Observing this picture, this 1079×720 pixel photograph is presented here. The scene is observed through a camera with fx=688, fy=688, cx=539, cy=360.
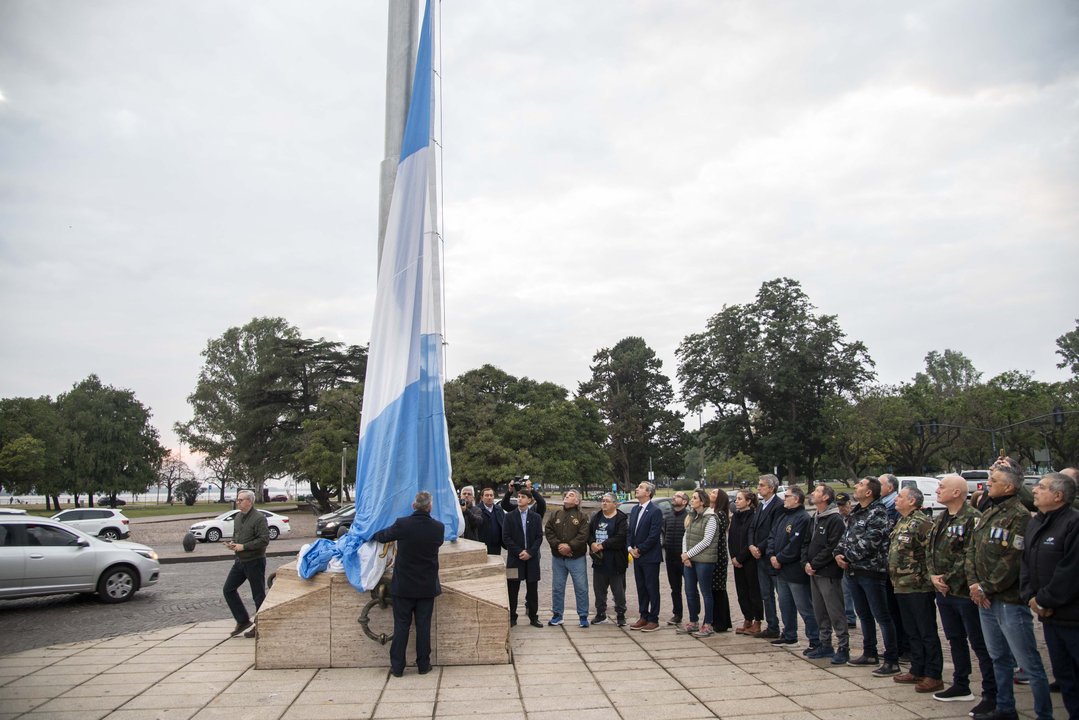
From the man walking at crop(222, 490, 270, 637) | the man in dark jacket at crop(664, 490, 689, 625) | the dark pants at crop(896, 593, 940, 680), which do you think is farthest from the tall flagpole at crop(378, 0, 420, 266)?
the dark pants at crop(896, 593, 940, 680)

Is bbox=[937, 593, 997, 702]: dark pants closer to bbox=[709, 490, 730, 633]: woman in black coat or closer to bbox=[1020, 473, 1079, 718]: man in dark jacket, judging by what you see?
bbox=[1020, 473, 1079, 718]: man in dark jacket

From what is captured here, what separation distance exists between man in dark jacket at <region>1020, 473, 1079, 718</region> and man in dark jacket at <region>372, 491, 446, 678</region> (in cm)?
491

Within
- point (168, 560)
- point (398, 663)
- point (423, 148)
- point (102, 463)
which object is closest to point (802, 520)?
point (398, 663)

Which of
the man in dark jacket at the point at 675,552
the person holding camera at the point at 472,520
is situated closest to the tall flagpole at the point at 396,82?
the person holding camera at the point at 472,520

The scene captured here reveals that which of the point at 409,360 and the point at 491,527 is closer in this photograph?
the point at 409,360

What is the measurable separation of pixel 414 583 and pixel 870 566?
4.51 meters

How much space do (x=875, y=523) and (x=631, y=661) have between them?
2.89 metres

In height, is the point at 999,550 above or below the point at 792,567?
above

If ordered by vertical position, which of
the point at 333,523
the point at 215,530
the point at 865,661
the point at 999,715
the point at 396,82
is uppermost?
the point at 396,82

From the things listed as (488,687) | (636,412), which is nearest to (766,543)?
(488,687)

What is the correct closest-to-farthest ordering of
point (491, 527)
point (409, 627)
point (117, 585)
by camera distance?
1. point (409, 627)
2. point (491, 527)
3. point (117, 585)

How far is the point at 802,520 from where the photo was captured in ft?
25.9

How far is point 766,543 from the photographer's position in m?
8.38

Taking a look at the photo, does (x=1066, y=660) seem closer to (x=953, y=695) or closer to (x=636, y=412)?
(x=953, y=695)
